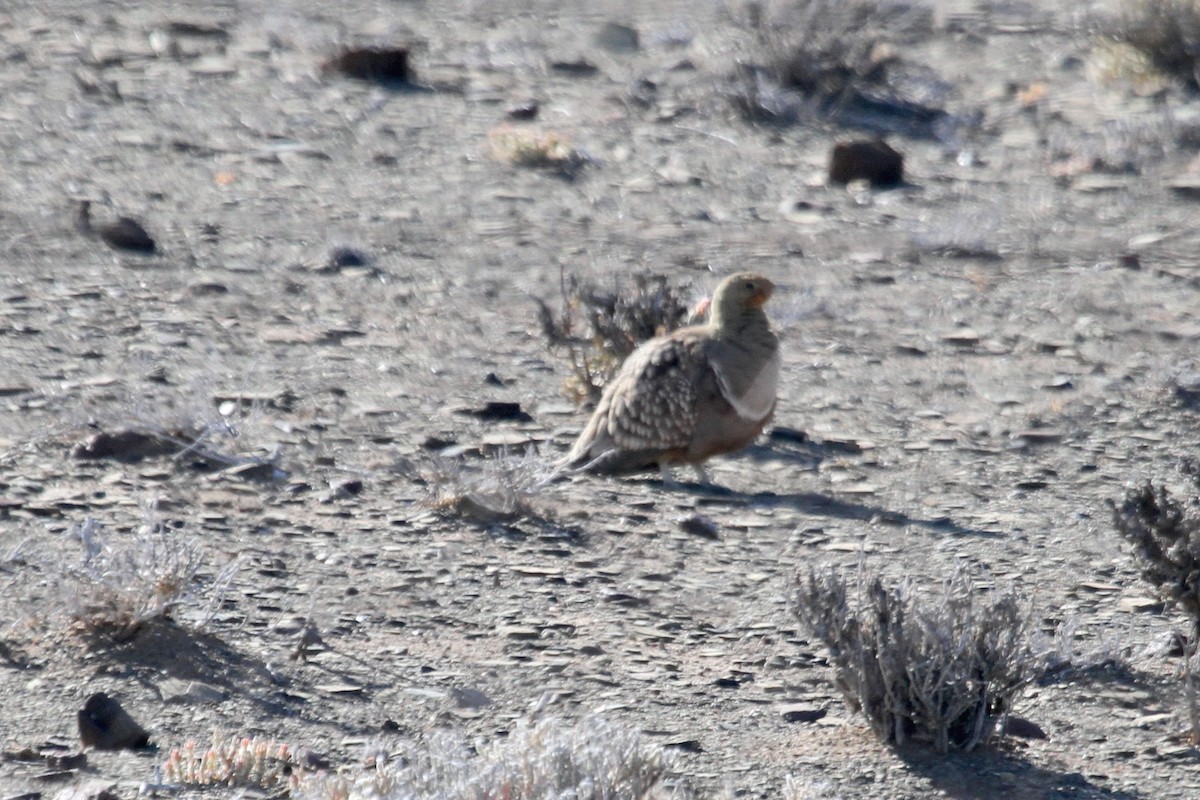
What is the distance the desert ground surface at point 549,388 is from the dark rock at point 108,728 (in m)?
0.05

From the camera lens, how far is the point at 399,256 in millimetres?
9039

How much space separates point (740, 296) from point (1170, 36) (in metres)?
7.89

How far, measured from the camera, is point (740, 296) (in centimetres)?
626

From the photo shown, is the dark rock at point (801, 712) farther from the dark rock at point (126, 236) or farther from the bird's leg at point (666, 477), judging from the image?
the dark rock at point (126, 236)

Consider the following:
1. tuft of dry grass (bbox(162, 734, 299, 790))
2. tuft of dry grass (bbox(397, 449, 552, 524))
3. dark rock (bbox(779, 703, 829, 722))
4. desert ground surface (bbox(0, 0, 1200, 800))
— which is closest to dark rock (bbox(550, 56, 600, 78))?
desert ground surface (bbox(0, 0, 1200, 800))

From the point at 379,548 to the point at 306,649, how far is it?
2.69ft

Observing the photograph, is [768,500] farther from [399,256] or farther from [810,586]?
[399,256]

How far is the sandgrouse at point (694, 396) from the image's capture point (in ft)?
20.0

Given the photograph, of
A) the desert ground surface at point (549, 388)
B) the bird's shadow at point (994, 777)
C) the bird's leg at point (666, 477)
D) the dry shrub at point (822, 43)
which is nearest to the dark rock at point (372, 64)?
the desert ground surface at point (549, 388)

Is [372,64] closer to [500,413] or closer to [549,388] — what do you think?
[549,388]

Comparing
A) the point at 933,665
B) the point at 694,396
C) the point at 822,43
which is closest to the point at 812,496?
the point at 694,396

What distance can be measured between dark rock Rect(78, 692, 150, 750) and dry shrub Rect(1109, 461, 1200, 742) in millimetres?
2684

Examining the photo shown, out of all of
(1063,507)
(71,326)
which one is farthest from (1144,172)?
(71,326)

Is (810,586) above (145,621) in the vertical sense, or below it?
above
